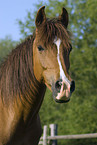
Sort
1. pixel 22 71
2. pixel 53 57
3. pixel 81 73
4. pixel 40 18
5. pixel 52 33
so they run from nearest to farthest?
pixel 53 57 → pixel 52 33 → pixel 40 18 → pixel 22 71 → pixel 81 73

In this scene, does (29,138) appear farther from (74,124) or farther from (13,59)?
(74,124)

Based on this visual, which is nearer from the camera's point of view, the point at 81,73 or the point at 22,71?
the point at 22,71

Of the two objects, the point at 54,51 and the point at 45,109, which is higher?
the point at 54,51

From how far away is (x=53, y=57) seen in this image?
2688 mm

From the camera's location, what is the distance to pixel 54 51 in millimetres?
2695

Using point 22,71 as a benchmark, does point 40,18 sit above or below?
above

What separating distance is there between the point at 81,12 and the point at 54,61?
14.7 m

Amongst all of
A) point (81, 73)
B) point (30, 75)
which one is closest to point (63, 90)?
point (30, 75)

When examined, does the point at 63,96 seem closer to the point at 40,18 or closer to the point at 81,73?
the point at 40,18

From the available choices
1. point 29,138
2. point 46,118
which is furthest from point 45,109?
point 29,138

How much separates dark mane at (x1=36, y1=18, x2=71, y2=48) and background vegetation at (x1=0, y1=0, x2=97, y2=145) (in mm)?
10550

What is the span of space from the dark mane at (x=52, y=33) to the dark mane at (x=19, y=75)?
0.37m

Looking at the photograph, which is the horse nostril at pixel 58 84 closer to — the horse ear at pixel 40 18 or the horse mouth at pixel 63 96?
the horse mouth at pixel 63 96

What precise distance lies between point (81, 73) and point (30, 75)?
12525mm
